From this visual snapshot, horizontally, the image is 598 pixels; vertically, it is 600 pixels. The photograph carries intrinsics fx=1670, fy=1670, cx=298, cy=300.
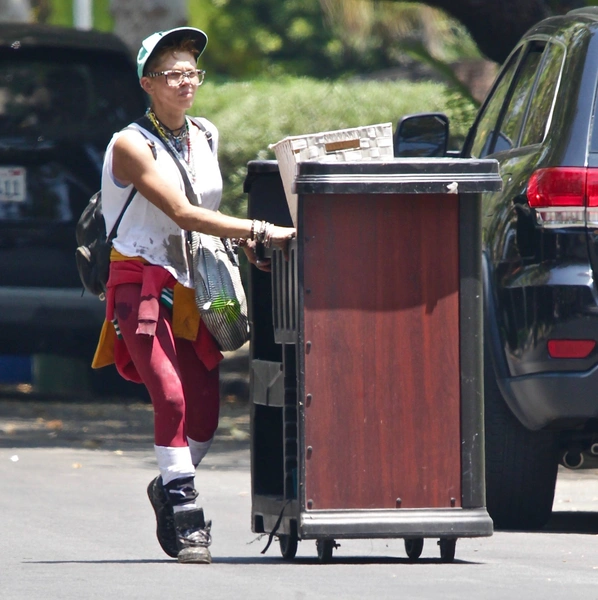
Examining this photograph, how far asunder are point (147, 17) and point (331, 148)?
29.0ft

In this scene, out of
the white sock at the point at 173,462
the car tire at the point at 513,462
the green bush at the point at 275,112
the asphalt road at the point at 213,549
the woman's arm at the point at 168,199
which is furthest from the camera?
the green bush at the point at 275,112

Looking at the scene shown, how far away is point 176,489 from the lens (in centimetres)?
525

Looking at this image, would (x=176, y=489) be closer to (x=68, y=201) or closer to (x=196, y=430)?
(x=196, y=430)

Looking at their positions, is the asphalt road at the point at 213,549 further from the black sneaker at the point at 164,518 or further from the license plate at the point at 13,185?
the license plate at the point at 13,185

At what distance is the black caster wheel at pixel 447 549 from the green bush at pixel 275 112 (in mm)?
8556

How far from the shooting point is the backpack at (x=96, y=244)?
5383 mm

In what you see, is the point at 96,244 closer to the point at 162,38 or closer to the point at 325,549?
the point at 162,38

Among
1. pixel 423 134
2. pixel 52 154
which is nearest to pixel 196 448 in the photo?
pixel 423 134

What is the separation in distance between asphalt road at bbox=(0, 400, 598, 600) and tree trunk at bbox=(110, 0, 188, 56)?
5326mm

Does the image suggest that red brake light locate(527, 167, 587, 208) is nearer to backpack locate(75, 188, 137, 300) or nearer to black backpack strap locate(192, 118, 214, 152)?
black backpack strap locate(192, 118, 214, 152)

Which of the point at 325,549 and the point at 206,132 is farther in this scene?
the point at 206,132

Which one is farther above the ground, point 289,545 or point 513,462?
point 513,462

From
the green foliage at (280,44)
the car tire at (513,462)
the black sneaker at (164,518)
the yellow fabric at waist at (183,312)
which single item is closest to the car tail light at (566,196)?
the car tire at (513,462)

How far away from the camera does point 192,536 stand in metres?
A: 5.26
